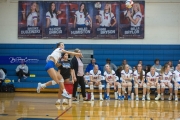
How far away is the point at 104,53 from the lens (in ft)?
65.0

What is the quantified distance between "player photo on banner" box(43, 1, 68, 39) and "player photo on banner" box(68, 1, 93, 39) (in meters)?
0.33

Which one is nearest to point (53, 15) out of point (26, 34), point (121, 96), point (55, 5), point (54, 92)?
point (55, 5)

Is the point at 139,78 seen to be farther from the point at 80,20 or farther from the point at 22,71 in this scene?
the point at 80,20

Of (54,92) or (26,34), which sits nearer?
(54,92)

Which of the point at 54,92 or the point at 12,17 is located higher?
the point at 12,17

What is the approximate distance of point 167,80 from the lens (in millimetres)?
14516

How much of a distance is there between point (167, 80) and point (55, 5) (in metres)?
8.54

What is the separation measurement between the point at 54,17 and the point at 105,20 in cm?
279

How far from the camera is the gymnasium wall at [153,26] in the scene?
19.9 m

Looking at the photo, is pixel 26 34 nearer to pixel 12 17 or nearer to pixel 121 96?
pixel 12 17

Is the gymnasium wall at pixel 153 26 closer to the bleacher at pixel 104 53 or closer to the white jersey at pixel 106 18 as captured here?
the bleacher at pixel 104 53

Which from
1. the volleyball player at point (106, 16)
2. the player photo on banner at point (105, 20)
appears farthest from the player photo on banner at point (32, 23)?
the volleyball player at point (106, 16)

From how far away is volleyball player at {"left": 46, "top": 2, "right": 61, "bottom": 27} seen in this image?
20.4m

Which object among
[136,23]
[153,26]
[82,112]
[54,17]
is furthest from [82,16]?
[82,112]
